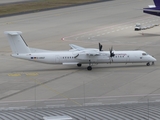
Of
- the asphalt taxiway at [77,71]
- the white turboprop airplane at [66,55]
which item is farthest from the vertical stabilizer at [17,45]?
the asphalt taxiway at [77,71]

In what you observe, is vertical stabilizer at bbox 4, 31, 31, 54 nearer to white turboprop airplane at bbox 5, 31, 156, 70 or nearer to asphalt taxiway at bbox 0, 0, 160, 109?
white turboprop airplane at bbox 5, 31, 156, 70

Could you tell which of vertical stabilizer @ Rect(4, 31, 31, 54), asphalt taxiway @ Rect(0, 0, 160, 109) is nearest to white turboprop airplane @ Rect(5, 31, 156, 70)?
vertical stabilizer @ Rect(4, 31, 31, 54)

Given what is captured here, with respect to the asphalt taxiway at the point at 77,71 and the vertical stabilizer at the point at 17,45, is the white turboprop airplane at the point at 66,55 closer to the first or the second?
the vertical stabilizer at the point at 17,45

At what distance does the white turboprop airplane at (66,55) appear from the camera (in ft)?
215

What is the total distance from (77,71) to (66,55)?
2.45 meters

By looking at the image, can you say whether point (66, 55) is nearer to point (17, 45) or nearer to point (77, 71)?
point (77, 71)

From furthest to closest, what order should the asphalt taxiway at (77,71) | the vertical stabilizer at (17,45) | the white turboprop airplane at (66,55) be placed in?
the vertical stabilizer at (17,45)
the white turboprop airplane at (66,55)
the asphalt taxiway at (77,71)

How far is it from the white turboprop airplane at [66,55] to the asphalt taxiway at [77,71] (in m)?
1.27

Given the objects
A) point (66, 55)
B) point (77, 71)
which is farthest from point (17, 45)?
point (77, 71)

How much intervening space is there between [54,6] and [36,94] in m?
95.3

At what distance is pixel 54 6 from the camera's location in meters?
148

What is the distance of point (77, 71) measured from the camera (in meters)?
66.1

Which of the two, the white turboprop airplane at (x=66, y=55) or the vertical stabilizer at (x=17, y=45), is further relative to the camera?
the vertical stabilizer at (x=17, y=45)

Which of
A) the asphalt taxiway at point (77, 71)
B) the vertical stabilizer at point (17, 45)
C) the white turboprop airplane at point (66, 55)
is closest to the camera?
the asphalt taxiway at point (77, 71)
